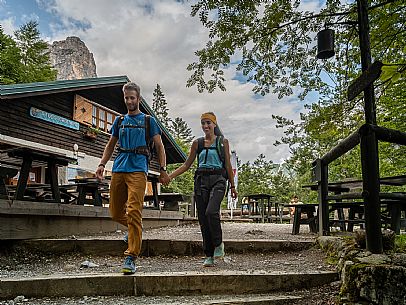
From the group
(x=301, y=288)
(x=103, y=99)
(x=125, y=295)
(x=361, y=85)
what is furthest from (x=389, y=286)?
(x=103, y=99)

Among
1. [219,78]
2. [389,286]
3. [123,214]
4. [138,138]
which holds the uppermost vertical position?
[219,78]

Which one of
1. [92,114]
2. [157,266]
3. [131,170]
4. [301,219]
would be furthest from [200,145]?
[92,114]

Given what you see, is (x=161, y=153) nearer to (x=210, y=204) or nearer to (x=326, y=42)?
(x=210, y=204)

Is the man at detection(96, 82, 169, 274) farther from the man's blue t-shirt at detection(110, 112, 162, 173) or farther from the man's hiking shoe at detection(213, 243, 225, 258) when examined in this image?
the man's hiking shoe at detection(213, 243, 225, 258)

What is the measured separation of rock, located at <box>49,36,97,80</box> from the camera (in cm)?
6087

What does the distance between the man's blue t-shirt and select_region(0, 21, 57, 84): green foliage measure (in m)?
21.9

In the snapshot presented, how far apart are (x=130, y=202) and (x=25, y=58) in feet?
104

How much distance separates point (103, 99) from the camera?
15789 millimetres

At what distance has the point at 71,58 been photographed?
202 ft

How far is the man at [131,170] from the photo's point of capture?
3.65 meters

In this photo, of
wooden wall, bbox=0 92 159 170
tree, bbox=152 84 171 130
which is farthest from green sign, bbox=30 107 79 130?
tree, bbox=152 84 171 130

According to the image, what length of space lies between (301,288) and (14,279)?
8.40 ft

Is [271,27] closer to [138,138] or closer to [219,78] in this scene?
[219,78]

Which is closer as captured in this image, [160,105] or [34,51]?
[34,51]
